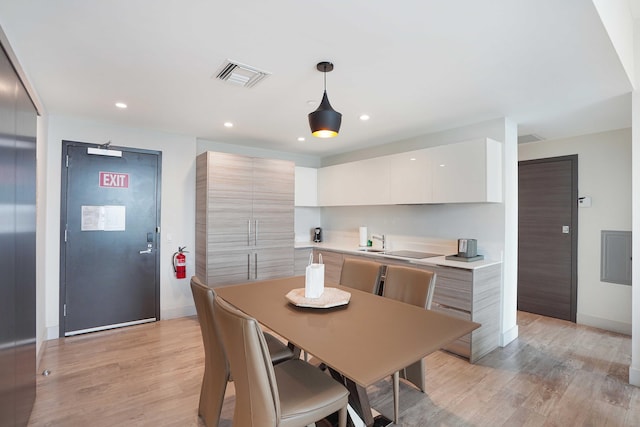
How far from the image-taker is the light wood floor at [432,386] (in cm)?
213

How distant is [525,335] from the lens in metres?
3.58

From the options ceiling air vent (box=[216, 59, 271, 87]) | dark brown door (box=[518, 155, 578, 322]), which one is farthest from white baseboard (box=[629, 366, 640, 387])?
ceiling air vent (box=[216, 59, 271, 87])

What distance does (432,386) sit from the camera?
8.29 ft

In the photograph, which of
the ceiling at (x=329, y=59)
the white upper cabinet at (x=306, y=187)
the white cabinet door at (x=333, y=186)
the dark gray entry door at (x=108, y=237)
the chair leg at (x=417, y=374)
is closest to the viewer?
the ceiling at (x=329, y=59)

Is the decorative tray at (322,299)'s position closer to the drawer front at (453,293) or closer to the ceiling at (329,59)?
the drawer front at (453,293)

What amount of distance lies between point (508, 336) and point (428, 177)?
1932mm

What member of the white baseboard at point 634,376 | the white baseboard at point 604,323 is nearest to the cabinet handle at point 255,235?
the white baseboard at point 634,376

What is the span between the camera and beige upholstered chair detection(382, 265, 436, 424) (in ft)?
7.34

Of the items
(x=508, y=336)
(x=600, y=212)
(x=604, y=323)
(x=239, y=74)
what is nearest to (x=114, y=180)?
(x=239, y=74)

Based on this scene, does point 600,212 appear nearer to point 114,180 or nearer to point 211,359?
point 211,359

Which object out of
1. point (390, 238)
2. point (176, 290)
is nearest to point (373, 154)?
point (390, 238)

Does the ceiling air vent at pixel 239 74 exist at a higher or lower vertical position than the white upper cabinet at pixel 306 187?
higher

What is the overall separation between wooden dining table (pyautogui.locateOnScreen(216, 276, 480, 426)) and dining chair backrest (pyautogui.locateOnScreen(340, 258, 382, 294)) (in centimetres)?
34

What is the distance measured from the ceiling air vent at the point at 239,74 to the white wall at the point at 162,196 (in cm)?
205
